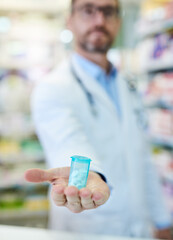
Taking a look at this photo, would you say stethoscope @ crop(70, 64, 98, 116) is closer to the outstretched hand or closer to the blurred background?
the outstretched hand

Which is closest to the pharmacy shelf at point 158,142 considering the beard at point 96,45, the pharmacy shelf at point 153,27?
the pharmacy shelf at point 153,27

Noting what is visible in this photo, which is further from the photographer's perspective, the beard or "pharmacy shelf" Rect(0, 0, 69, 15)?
"pharmacy shelf" Rect(0, 0, 69, 15)

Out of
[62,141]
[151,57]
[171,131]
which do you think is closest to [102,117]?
[62,141]

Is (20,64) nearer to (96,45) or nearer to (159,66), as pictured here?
(159,66)

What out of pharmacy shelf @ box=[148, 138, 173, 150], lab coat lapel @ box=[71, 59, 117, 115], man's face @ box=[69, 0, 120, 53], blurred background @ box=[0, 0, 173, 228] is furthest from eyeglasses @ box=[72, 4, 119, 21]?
pharmacy shelf @ box=[148, 138, 173, 150]

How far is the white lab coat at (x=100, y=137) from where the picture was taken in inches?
36.2

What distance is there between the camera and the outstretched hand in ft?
1.60

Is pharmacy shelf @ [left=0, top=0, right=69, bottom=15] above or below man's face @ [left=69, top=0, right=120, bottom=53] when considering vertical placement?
above

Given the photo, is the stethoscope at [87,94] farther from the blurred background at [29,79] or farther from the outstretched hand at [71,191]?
the blurred background at [29,79]

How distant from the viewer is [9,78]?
10.5 ft

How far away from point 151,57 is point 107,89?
1.81 m

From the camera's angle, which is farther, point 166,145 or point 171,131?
point 166,145

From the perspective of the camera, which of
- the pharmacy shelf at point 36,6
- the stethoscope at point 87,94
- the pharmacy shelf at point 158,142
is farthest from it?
the pharmacy shelf at point 36,6

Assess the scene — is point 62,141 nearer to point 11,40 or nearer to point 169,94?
point 169,94
